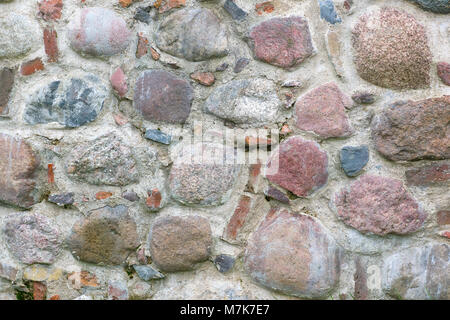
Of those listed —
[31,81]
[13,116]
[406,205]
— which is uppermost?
[31,81]

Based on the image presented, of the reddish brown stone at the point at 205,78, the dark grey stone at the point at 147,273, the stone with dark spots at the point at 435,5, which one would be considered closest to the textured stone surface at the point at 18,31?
the reddish brown stone at the point at 205,78

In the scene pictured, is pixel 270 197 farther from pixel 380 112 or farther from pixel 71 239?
pixel 71 239

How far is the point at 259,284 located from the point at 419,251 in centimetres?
48

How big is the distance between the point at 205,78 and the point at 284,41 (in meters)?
0.25

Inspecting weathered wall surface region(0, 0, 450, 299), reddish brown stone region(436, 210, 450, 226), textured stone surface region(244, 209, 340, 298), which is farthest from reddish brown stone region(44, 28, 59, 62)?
reddish brown stone region(436, 210, 450, 226)

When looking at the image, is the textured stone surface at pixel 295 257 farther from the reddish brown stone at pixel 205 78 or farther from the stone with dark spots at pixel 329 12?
the stone with dark spots at pixel 329 12

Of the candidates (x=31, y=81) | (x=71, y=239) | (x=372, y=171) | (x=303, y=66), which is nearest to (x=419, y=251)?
(x=372, y=171)

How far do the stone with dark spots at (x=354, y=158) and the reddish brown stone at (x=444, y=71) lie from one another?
29 cm

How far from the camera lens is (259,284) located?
1.34 m

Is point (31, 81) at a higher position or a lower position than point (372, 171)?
higher

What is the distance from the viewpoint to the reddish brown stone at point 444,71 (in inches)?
49.9

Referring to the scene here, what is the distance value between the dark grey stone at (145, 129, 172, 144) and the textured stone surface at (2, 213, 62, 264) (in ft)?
1.35

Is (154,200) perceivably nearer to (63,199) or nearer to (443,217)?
(63,199)

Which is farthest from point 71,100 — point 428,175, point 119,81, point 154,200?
point 428,175
